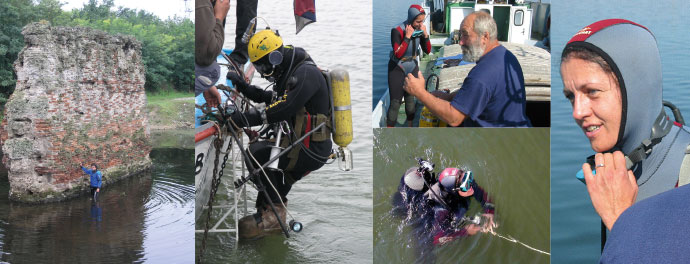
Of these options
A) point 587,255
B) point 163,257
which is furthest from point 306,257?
point 587,255

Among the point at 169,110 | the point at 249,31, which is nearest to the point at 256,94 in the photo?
the point at 249,31

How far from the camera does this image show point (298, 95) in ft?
14.2

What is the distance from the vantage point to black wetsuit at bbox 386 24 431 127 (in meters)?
4.57

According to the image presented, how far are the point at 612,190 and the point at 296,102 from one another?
89.9 inches

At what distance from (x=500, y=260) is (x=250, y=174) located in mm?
1999

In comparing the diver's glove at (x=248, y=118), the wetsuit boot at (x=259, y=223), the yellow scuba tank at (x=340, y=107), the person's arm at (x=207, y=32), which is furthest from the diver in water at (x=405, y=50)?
the person's arm at (x=207, y=32)

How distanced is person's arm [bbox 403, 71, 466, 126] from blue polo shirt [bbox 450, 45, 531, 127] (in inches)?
1.5

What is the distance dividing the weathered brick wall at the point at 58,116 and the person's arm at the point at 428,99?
278cm

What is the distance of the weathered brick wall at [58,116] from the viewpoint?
17.7 feet

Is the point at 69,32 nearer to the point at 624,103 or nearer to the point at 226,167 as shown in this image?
the point at 226,167

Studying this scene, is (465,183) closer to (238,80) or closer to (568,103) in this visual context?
(568,103)

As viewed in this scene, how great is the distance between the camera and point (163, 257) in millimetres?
5312

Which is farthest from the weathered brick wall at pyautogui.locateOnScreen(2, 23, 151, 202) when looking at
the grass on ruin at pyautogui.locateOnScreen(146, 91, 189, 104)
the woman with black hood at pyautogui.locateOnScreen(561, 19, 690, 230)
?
the woman with black hood at pyautogui.locateOnScreen(561, 19, 690, 230)

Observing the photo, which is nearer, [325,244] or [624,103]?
[624,103]
